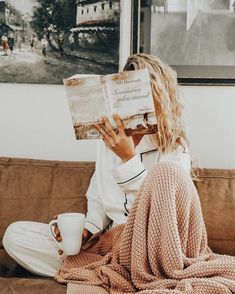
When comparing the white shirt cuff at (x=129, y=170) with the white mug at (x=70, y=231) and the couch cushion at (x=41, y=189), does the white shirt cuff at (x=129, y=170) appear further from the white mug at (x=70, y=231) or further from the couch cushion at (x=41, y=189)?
the couch cushion at (x=41, y=189)

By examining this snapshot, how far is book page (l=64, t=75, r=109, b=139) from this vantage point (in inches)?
64.4

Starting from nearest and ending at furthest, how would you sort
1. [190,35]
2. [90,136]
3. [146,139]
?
[90,136] < [146,139] < [190,35]

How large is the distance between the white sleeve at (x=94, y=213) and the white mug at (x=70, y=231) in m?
0.23

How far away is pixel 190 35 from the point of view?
2.16 meters

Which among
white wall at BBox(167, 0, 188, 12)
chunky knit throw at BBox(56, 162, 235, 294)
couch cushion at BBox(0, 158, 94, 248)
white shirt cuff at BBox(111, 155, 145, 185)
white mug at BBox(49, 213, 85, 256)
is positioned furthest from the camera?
white wall at BBox(167, 0, 188, 12)

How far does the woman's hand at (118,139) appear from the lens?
168 centimetres

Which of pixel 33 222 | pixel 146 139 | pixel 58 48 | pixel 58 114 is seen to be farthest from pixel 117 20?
pixel 33 222

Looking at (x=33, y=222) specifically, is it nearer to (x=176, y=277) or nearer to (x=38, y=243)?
(x=38, y=243)

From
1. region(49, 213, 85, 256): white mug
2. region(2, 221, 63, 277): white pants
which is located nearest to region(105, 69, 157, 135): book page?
region(49, 213, 85, 256): white mug

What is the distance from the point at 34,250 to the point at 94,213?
25 cm

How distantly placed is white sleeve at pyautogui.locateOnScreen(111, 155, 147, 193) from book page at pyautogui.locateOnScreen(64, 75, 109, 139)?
13 cm

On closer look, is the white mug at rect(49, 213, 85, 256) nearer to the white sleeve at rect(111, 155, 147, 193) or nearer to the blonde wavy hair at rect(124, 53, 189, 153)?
the white sleeve at rect(111, 155, 147, 193)

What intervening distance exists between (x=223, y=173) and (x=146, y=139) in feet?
1.07

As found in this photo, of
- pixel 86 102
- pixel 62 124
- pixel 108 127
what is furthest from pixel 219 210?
pixel 62 124
